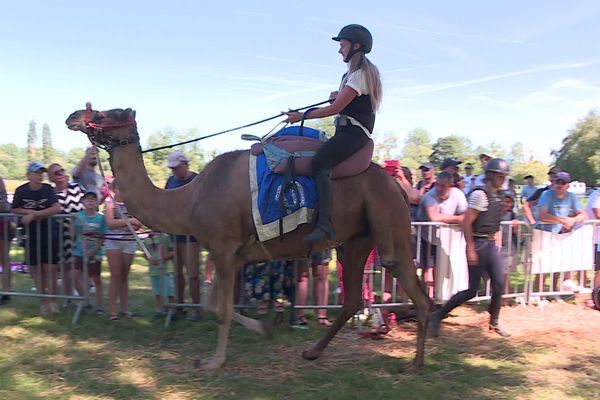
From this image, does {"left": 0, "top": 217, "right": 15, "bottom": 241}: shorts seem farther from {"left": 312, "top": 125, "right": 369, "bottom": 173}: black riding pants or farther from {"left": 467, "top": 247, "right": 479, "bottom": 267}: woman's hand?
{"left": 467, "top": 247, "right": 479, "bottom": 267}: woman's hand

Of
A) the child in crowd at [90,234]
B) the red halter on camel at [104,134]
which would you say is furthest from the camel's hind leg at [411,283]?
the child in crowd at [90,234]

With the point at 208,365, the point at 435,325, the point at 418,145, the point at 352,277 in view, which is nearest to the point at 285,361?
the point at 208,365

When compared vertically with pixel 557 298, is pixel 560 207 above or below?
above

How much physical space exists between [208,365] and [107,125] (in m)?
2.69

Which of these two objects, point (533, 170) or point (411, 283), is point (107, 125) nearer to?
point (411, 283)

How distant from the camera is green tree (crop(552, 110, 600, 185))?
5462cm

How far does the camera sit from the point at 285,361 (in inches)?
207

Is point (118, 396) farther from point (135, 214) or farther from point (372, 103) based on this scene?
point (372, 103)

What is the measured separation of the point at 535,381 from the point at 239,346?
3124 millimetres

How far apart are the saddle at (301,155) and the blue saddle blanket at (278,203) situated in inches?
3.5

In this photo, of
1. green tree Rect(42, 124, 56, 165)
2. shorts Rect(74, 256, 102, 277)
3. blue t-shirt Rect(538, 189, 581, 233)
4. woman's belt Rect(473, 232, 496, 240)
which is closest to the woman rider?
woman's belt Rect(473, 232, 496, 240)

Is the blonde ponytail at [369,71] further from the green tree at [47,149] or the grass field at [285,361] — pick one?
the green tree at [47,149]

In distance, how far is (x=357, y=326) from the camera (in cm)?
646

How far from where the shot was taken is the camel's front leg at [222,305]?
16.2ft
